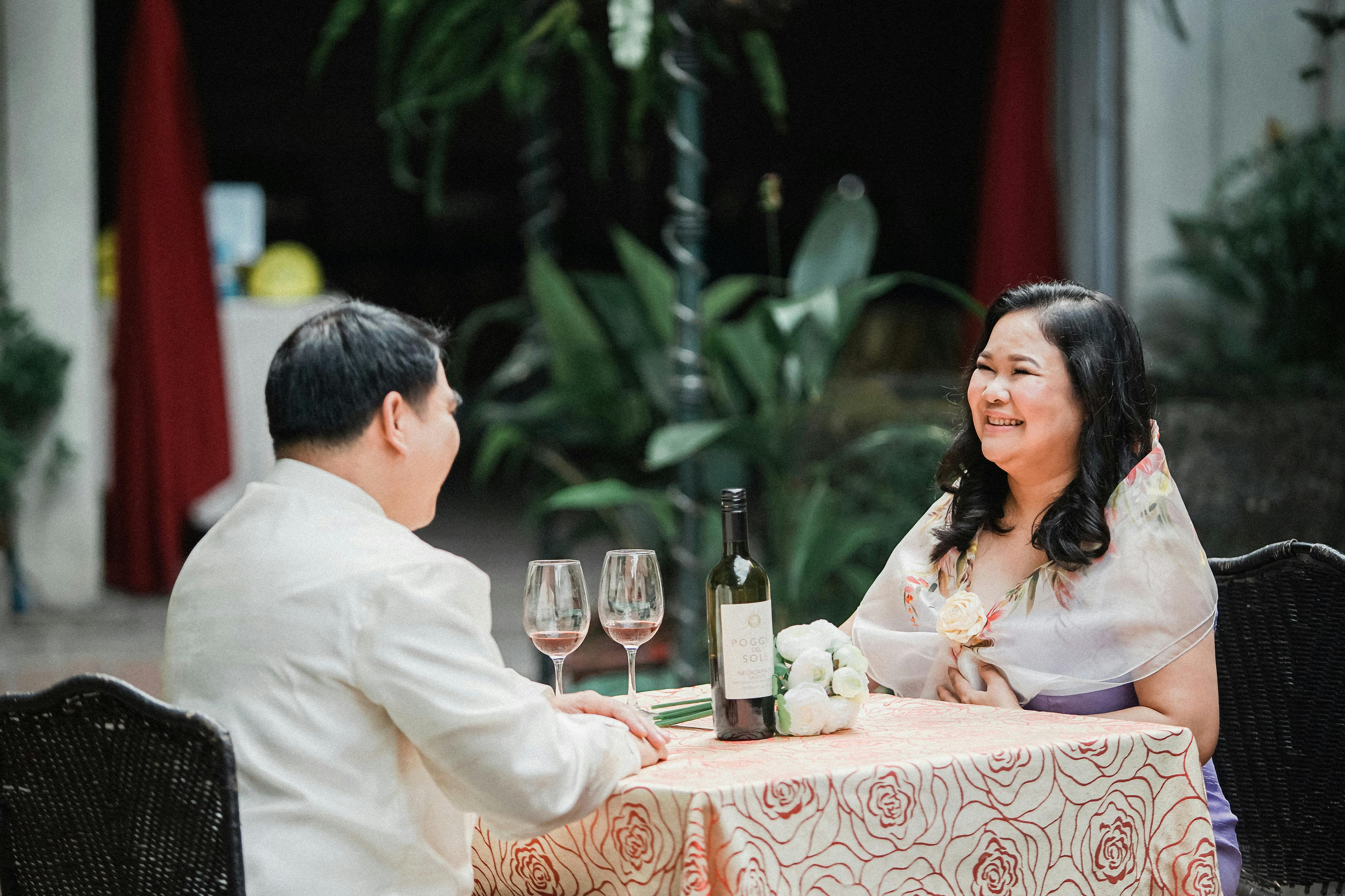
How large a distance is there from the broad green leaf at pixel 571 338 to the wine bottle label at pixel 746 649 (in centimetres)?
270

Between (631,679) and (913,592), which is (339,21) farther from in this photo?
(631,679)

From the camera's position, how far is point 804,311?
3826 millimetres

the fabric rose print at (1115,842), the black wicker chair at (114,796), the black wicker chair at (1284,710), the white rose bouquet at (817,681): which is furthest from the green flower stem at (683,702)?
the black wicker chair at (1284,710)

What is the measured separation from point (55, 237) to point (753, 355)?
3.42m

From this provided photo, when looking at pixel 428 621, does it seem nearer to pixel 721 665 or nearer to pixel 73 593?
pixel 721 665

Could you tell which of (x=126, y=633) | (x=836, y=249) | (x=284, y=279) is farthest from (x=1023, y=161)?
(x=126, y=633)

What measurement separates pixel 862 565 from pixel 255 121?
8.33 meters

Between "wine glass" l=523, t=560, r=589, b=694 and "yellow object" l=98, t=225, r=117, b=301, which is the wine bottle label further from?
"yellow object" l=98, t=225, r=117, b=301

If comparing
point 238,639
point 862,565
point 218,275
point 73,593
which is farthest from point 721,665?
point 218,275

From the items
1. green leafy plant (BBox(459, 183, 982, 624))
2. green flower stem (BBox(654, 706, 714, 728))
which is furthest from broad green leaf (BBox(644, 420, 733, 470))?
green flower stem (BBox(654, 706, 714, 728))

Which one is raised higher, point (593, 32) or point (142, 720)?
point (593, 32)

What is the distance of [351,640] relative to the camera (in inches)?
55.9

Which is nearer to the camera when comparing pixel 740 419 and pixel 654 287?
pixel 740 419

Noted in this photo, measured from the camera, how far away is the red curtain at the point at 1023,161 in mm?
5773
